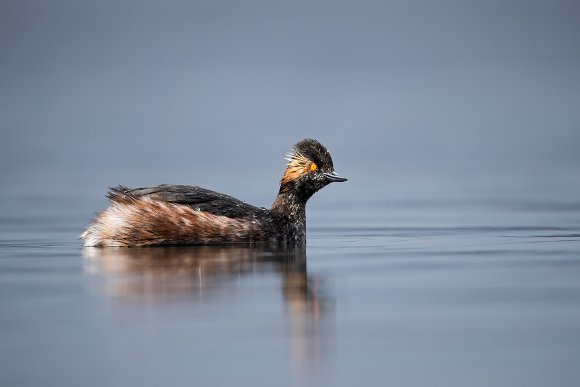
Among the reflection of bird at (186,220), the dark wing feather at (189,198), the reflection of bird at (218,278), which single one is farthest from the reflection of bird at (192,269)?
the dark wing feather at (189,198)

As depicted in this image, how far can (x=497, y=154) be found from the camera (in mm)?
31391

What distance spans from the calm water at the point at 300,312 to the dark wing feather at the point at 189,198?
487 mm

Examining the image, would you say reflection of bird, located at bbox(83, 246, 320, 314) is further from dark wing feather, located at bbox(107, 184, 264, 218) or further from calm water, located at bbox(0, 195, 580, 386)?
dark wing feather, located at bbox(107, 184, 264, 218)

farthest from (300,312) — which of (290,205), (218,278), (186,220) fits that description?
(290,205)

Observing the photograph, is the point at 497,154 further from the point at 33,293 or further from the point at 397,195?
the point at 33,293

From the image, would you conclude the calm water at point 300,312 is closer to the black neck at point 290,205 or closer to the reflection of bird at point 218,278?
the reflection of bird at point 218,278

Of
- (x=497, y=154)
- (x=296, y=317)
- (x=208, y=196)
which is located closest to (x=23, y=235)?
(x=208, y=196)

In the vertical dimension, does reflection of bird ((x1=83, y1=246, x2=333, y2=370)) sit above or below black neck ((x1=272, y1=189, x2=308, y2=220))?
below

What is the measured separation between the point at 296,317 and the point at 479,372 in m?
1.94

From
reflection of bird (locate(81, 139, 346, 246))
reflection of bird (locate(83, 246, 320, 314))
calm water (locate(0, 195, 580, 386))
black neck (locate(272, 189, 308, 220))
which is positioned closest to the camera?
calm water (locate(0, 195, 580, 386))

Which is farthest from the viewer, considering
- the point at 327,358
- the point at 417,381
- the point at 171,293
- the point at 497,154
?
the point at 497,154

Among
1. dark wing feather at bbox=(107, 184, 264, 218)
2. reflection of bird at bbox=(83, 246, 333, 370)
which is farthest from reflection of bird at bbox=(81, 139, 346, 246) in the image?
reflection of bird at bbox=(83, 246, 333, 370)

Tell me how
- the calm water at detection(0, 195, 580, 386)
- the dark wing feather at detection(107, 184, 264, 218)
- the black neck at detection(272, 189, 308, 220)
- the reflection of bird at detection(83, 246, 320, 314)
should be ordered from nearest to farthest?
the calm water at detection(0, 195, 580, 386) → the reflection of bird at detection(83, 246, 320, 314) → the dark wing feather at detection(107, 184, 264, 218) → the black neck at detection(272, 189, 308, 220)

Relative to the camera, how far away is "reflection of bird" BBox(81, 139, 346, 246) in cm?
1409
